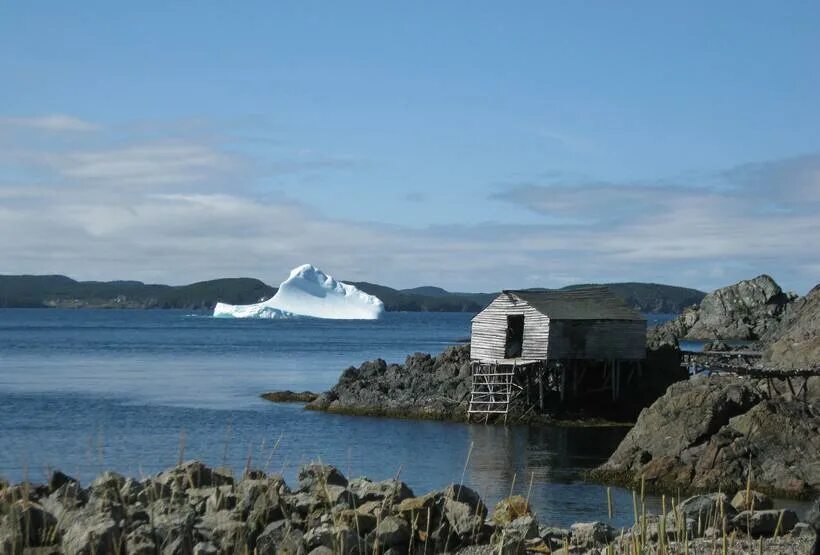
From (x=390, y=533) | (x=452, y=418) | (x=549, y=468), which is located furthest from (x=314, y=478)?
(x=452, y=418)

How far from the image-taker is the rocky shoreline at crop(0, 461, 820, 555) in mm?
11141

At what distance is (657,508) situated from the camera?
862 inches

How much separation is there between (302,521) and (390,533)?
3.53 feet

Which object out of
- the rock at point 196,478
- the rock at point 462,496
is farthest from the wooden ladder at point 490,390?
the rock at point 462,496

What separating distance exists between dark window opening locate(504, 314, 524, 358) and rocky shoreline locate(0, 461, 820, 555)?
26.6 m

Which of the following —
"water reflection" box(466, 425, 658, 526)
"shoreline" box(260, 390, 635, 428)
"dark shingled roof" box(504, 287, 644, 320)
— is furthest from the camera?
"dark shingled roof" box(504, 287, 644, 320)

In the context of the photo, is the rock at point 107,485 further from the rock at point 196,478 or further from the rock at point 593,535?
the rock at point 593,535

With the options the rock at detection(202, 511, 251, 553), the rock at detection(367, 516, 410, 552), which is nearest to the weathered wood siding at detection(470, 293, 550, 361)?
the rock at detection(367, 516, 410, 552)

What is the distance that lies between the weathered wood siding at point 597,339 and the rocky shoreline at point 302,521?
78.7ft

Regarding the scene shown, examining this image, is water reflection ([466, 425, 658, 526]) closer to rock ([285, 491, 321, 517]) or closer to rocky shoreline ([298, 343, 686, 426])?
rocky shoreline ([298, 343, 686, 426])

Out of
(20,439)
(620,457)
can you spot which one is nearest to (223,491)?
(620,457)

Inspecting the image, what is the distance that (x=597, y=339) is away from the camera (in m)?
41.1

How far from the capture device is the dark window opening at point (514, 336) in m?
42.9

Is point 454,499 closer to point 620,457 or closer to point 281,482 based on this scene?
point 281,482
